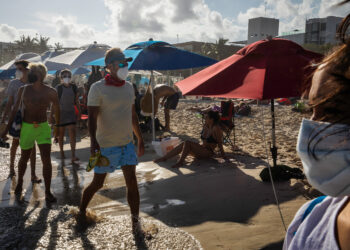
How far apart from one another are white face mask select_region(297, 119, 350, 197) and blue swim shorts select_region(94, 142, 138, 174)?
8.03ft

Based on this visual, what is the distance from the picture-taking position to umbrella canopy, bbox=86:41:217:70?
20.4 ft

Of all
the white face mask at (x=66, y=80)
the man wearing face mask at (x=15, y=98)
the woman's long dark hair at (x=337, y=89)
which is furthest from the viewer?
the white face mask at (x=66, y=80)

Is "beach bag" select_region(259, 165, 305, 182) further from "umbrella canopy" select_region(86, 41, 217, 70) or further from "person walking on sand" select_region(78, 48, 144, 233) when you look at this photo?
"umbrella canopy" select_region(86, 41, 217, 70)

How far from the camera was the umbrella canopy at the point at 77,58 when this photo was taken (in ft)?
32.8

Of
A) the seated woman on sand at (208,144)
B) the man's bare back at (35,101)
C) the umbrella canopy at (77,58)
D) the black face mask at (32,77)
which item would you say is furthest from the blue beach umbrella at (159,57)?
the umbrella canopy at (77,58)

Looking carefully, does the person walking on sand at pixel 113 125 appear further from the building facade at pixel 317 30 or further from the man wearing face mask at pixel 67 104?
the building facade at pixel 317 30

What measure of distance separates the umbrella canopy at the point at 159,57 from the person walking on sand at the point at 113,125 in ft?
9.61

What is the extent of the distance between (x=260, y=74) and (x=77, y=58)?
323 inches

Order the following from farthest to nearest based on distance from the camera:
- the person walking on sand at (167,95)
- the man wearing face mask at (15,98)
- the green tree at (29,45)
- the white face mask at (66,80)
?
1. the green tree at (29,45)
2. the person walking on sand at (167,95)
3. the white face mask at (66,80)
4. the man wearing face mask at (15,98)

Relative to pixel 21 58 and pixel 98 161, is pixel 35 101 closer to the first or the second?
pixel 98 161

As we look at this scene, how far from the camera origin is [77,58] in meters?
10.2

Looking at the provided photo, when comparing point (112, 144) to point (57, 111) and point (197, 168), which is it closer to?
point (57, 111)

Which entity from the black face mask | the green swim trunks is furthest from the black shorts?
the black face mask

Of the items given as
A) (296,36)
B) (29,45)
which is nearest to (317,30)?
(296,36)
